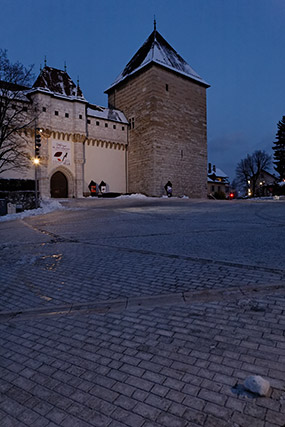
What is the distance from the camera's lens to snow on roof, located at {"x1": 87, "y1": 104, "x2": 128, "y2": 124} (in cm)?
3316

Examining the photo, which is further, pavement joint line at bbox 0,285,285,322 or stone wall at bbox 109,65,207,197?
stone wall at bbox 109,65,207,197

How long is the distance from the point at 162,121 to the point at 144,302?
1255 inches

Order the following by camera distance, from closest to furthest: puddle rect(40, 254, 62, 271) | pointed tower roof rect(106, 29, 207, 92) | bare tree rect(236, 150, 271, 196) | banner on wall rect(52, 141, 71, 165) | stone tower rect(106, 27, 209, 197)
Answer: puddle rect(40, 254, 62, 271), banner on wall rect(52, 141, 71, 165), stone tower rect(106, 27, 209, 197), pointed tower roof rect(106, 29, 207, 92), bare tree rect(236, 150, 271, 196)

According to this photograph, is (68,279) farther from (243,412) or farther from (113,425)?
(243,412)

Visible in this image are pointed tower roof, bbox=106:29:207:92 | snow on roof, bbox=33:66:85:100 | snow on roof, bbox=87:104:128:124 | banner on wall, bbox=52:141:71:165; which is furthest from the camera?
snow on roof, bbox=87:104:128:124

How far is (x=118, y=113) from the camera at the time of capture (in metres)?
36.0

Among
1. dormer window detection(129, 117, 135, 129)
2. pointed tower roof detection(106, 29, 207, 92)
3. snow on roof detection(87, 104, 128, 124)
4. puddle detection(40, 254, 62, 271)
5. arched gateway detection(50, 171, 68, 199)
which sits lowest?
puddle detection(40, 254, 62, 271)

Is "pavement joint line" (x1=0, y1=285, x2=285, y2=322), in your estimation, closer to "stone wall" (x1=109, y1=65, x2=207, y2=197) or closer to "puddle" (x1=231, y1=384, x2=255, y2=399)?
"puddle" (x1=231, y1=384, x2=255, y2=399)

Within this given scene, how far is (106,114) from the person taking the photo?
34438 mm

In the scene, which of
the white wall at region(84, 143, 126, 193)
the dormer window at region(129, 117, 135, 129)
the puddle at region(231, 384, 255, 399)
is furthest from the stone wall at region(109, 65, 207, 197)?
the puddle at region(231, 384, 255, 399)

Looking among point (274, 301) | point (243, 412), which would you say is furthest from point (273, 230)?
point (243, 412)

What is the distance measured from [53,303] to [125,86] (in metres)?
37.4

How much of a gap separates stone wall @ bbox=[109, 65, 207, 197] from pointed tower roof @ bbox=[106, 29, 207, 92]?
615 millimetres

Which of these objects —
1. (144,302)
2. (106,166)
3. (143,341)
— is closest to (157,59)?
(106,166)
